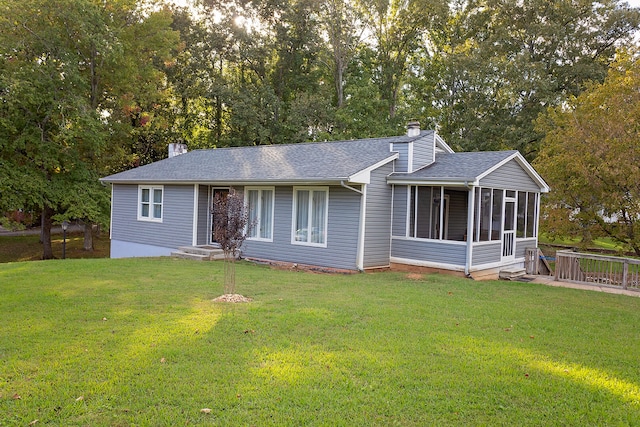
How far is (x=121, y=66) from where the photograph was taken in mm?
23453

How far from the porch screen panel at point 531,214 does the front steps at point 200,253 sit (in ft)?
32.4

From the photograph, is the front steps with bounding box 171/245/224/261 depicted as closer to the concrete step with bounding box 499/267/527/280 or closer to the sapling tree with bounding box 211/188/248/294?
the sapling tree with bounding box 211/188/248/294

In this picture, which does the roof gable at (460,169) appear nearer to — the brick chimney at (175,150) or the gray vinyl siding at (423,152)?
the gray vinyl siding at (423,152)

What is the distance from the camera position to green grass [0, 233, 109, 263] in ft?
79.4

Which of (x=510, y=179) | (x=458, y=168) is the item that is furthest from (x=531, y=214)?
(x=458, y=168)

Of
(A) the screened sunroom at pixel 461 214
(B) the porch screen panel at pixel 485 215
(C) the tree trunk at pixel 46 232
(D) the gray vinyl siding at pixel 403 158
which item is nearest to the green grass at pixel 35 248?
(C) the tree trunk at pixel 46 232

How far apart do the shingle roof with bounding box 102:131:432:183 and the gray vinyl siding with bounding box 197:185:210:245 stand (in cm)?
61

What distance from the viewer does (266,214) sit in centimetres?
1540

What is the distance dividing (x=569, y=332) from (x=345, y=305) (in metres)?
3.41

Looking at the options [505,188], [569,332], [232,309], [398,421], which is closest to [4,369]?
[232,309]

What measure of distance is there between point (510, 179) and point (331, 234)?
5.53 metres

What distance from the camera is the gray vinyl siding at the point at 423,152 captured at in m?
14.2

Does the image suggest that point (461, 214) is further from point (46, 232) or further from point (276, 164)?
point (46, 232)

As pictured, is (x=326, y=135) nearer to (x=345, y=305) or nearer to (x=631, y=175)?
(x=631, y=175)
